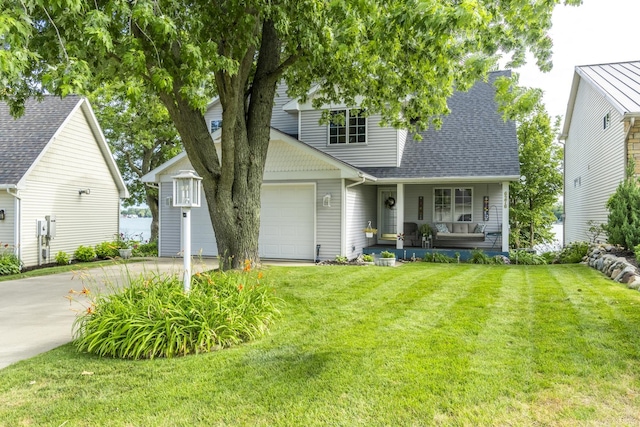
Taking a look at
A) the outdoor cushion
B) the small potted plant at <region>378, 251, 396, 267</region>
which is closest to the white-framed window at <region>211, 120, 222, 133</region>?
the small potted plant at <region>378, 251, 396, 267</region>

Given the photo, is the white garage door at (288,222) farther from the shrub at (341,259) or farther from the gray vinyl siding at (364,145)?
the gray vinyl siding at (364,145)

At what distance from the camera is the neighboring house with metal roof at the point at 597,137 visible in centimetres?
1004

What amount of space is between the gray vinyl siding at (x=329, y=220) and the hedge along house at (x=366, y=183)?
0.03 m

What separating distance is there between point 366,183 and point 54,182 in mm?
9766

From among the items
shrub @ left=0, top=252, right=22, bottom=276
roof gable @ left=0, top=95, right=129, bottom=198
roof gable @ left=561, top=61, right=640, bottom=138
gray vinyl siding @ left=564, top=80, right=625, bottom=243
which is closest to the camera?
roof gable @ left=561, top=61, right=640, bottom=138

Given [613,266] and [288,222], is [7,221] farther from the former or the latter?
[613,266]

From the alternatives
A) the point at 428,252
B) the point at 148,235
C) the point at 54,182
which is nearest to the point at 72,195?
the point at 54,182

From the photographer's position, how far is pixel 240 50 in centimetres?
683

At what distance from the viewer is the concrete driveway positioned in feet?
15.1

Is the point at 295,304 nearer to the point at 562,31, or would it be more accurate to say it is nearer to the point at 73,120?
the point at 562,31

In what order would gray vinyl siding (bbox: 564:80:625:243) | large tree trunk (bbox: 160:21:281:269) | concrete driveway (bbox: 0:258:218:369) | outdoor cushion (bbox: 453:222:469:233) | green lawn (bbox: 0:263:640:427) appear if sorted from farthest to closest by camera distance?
outdoor cushion (bbox: 453:222:469:233)
gray vinyl siding (bbox: 564:80:625:243)
large tree trunk (bbox: 160:21:281:269)
concrete driveway (bbox: 0:258:218:369)
green lawn (bbox: 0:263:640:427)

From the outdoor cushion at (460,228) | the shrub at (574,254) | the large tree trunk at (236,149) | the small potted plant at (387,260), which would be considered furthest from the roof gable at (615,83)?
the large tree trunk at (236,149)

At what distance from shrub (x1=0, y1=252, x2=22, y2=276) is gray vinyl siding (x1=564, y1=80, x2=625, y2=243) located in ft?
49.9

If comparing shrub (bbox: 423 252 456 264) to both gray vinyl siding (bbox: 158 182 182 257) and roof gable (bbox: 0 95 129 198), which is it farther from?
roof gable (bbox: 0 95 129 198)
